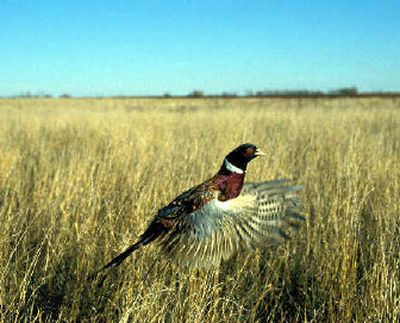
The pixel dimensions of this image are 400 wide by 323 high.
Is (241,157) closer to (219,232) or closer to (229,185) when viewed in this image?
(229,185)

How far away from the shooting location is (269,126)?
32.2 ft

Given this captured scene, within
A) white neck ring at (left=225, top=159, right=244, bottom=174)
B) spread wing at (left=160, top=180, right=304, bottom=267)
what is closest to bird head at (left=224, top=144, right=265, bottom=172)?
white neck ring at (left=225, top=159, right=244, bottom=174)

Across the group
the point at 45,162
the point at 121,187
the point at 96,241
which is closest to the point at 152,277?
the point at 96,241

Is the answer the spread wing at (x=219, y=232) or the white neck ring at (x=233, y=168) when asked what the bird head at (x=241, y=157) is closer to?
the white neck ring at (x=233, y=168)

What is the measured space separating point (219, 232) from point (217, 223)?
0.04 meters

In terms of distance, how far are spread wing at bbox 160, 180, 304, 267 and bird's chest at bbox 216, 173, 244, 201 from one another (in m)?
0.03

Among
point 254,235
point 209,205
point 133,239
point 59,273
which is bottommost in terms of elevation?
point 59,273

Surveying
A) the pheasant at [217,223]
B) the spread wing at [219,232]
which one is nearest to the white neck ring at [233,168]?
the pheasant at [217,223]

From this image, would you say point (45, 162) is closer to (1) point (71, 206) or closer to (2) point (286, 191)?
(1) point (71, 206)

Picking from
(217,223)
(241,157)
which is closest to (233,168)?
(241,157)

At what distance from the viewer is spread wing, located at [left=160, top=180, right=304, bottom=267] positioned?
171cm

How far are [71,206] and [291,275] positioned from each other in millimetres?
1754

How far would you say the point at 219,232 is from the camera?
172 cm

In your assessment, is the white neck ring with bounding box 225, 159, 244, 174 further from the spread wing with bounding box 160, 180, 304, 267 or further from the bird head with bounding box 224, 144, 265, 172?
the spread wing with bounding box 160, 180, 304, 267
